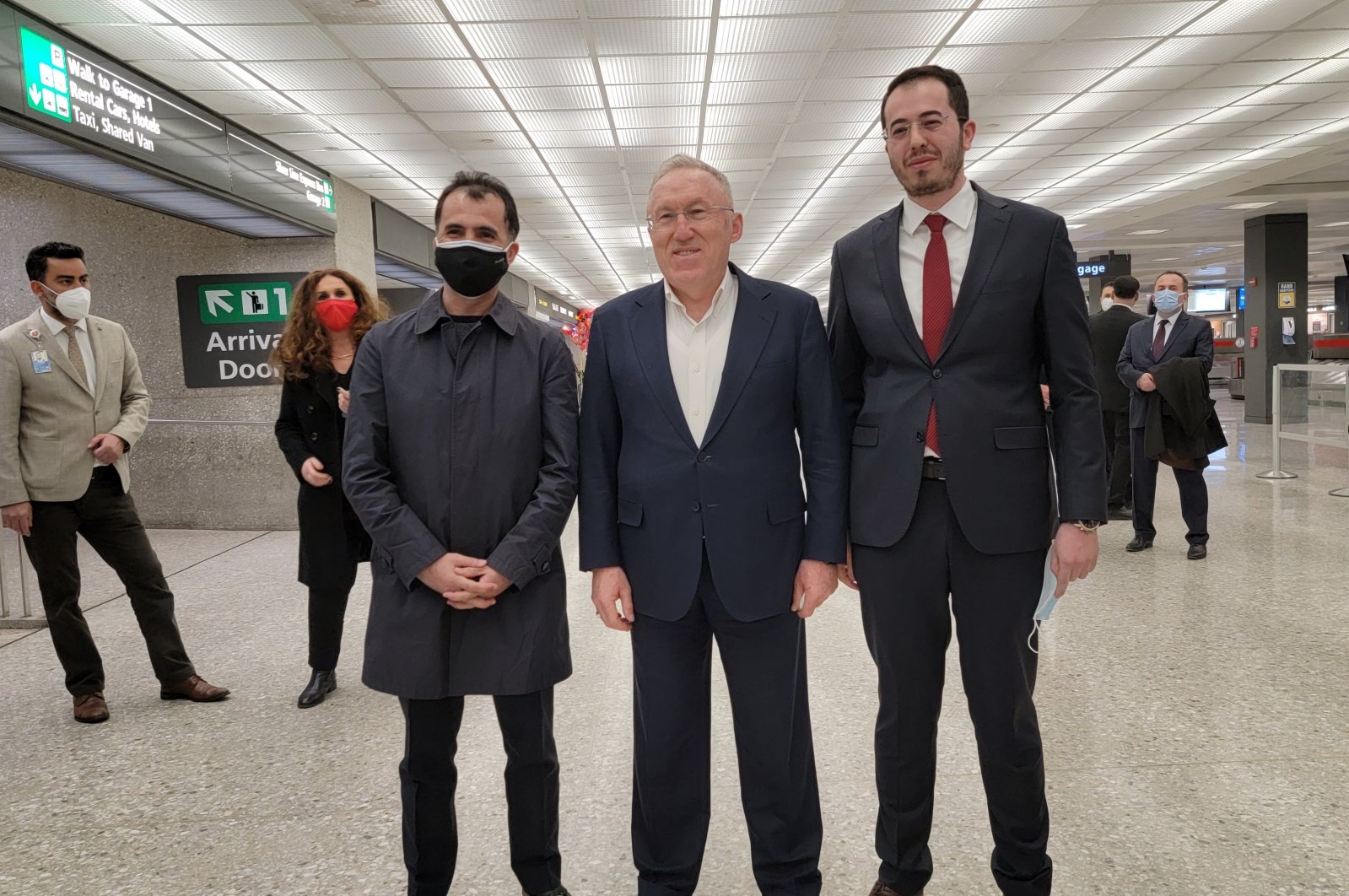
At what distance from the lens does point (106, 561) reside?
3.46 meters

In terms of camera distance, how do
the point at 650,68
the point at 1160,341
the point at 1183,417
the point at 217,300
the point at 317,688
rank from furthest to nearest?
Answer: the point at 217,300
the point at 650,68
the point at 1160,341
the point at 1183,417
the point at 317,688

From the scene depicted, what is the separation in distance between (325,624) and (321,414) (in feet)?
2.60

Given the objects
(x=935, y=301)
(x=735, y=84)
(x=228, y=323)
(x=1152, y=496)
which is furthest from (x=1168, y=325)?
(x=228, y=323)

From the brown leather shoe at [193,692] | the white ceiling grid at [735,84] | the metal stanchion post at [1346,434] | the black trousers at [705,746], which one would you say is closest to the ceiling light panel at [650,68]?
the white ceiling grid at [735,84]

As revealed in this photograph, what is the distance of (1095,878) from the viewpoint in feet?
6.73

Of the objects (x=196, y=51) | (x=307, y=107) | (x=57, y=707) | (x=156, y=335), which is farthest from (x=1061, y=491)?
(x=156, y=335)

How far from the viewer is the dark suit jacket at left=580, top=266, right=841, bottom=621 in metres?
1.77

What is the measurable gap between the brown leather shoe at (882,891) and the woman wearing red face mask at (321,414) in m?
1.97

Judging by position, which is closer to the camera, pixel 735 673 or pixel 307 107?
pixel 735 673

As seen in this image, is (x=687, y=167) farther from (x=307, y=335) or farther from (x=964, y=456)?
(x=307, y=335)

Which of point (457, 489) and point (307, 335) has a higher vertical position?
point (307, 335)

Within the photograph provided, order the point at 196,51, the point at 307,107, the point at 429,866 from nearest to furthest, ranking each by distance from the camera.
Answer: the point at 429,866 → the point at 196,51 → the point at 307,107

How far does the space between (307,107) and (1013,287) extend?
234 inches

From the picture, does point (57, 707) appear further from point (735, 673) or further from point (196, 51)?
point (196, 51)
